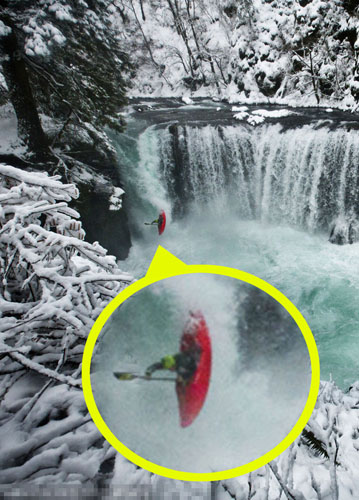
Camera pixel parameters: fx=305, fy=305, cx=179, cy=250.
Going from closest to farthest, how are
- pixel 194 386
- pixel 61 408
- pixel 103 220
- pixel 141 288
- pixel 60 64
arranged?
1. pixel 194 386
2. pixel 141 288
3. pixel 61 408
4. pixel 60 64
5. pixel 103 220

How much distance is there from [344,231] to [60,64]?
6.48 meters

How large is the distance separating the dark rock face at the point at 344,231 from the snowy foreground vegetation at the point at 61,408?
5586 millimetres

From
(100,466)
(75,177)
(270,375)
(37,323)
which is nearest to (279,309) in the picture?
(270,375)

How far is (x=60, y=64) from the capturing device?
5.22 m

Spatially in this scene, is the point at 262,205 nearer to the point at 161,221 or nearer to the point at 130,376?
the point at 161,221

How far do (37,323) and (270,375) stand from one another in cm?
92

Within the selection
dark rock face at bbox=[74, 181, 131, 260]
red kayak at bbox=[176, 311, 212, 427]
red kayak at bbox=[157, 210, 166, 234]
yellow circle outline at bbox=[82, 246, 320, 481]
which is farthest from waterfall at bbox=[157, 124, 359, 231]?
red kayak at bbox=[176, 311, 212, 427]

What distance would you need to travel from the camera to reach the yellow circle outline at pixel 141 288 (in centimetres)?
69

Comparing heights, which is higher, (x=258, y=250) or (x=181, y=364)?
(x=181, y=364)

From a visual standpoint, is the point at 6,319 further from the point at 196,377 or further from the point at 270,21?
the point at 270,21

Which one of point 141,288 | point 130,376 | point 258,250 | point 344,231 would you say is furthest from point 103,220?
point 130,376

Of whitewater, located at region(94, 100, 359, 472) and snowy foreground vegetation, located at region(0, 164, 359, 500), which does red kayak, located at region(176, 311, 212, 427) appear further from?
whitewater, located at region(94, 100, 359, 472)

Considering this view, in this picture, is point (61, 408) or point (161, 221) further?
point (161, 221)

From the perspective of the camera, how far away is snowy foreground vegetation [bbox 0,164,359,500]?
2.83 feet
